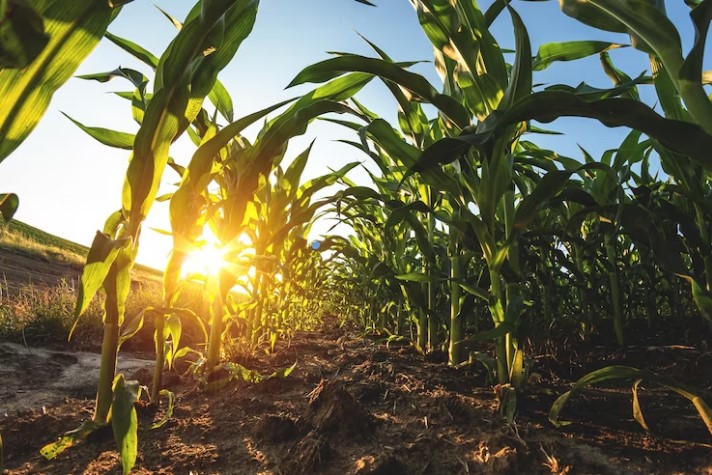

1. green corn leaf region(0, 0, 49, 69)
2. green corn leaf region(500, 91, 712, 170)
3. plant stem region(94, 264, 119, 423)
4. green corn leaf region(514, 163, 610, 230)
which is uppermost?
green corn leaf region(500, 91, 712, 170)

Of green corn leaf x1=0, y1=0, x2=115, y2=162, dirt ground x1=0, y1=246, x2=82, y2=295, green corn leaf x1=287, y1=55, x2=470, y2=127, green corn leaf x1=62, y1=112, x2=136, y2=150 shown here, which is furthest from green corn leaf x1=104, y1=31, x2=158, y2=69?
dirt ground x1=0, y1=246, x2=82, y2=295

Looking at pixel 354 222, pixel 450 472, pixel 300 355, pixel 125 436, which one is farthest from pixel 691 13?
pixel 354 222

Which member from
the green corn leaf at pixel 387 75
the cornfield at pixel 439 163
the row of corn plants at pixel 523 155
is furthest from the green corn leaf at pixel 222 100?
the green corn leaf at pixel 387 75

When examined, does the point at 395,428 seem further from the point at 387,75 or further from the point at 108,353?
the point at 387,75

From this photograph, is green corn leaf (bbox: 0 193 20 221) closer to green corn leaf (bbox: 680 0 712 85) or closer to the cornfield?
the cornfield

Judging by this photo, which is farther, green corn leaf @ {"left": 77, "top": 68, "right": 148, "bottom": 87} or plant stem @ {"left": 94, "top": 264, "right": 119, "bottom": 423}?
green corn leaf @ {"left": 77, "top": 68, "right": 148, "bottom": 87}

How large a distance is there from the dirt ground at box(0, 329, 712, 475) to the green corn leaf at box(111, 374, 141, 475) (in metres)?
0.19

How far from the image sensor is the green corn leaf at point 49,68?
2.20 feet

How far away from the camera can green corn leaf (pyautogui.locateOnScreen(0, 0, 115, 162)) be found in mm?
670

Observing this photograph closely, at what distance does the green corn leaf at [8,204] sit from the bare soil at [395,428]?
24.2 inches

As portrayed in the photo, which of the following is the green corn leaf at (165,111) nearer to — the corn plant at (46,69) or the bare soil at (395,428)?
the corn plant at (46,69)

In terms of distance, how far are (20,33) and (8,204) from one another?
1.00 feet

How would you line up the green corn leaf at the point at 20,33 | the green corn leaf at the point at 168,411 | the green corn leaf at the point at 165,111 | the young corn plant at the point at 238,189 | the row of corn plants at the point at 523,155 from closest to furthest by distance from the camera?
1. the green corn leaf at the point at 20,33
2. the row of corn plants at the point at 523,155
3. the green corn leaf at the point at 165,111
4. the green corn leaf at the point at 168,411
5. the young corn plant at the point at 238,189

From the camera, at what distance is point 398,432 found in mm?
1096
